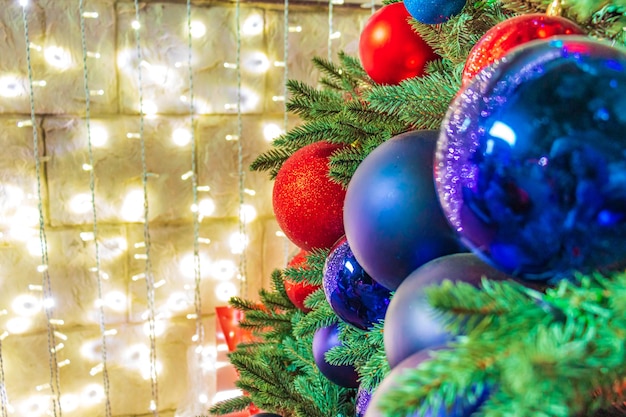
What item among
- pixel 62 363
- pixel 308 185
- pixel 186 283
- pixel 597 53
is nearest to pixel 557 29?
pixel 597 53

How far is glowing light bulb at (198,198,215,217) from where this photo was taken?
1.97 m

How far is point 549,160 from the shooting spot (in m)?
0.26

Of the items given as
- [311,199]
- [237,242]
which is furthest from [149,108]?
[311,199]

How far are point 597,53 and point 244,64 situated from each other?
1.77 m

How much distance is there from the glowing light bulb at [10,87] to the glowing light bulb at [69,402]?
109cm

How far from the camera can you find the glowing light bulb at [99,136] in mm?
1830

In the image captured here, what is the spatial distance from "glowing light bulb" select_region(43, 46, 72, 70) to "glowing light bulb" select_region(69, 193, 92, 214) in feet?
1.45

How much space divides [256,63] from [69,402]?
1.44 meters

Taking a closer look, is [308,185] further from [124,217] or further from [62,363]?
[62,363]

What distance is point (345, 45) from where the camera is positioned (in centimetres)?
203

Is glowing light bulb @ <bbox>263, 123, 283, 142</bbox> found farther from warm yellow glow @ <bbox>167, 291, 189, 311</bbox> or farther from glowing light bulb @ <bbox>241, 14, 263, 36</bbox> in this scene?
warm yellow glow @ <bbox>167, 291, 189, 311</bbox>

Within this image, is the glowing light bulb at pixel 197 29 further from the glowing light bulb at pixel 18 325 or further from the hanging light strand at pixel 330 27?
the glowing light bulb at pixel 18 325

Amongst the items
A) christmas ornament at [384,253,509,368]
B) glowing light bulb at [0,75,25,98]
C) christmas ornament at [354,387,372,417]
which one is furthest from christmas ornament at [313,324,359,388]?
glowing light bulb at [0,75,25,98]

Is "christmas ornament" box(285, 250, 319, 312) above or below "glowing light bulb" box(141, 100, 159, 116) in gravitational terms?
below
